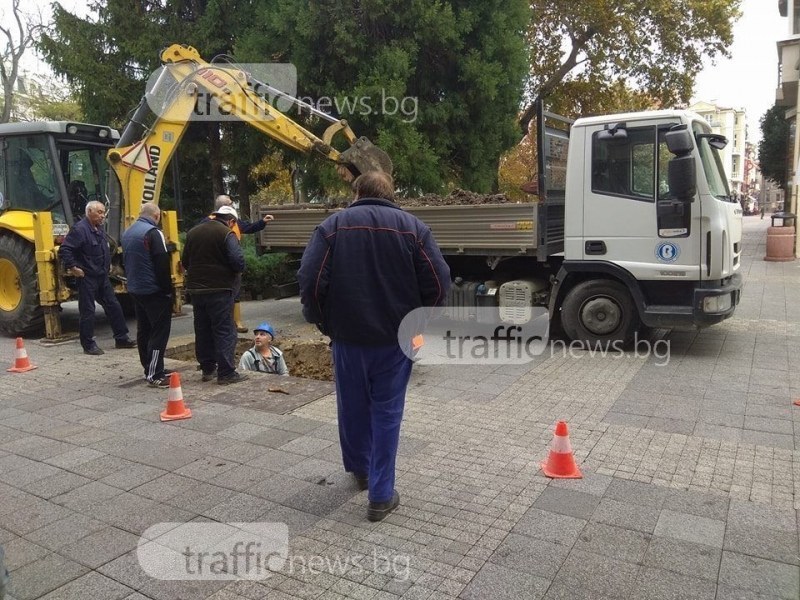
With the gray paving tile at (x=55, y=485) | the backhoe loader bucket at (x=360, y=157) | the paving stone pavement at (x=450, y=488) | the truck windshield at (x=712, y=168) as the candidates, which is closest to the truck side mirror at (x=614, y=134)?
the truck windshield at (x=712, y=168)

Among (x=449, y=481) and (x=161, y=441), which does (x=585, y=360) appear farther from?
(x=161, y=441)

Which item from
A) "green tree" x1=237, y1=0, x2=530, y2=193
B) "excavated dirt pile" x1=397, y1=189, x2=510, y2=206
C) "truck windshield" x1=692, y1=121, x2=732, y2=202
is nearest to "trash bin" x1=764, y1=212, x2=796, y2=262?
"green tree" x1=237, y1=0, x2=530, y2=193

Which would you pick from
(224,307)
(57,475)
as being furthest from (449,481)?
(224,307)

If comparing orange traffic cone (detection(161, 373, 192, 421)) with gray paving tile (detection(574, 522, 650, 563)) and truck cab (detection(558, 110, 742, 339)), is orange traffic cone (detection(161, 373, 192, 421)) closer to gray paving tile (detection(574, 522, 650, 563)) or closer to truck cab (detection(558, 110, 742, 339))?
gray paving tile (detection(574, 522, 650, 563))

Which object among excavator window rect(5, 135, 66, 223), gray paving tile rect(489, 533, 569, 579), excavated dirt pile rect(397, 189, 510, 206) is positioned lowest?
gray paving tile rect(489, 533, 569, 579)

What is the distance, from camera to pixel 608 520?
3.53m

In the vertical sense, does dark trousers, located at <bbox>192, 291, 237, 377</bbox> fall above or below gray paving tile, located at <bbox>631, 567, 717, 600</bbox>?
above

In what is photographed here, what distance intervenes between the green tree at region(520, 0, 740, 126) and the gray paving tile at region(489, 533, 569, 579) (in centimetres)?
1566

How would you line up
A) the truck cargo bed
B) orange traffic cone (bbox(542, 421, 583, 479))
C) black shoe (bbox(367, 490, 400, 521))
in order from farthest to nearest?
the truck cargo bed
orange traffic cone (bbox(542, 421, 583, 479))
black shoe (bbox(367, 490, 400, 521))

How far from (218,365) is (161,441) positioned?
165cm

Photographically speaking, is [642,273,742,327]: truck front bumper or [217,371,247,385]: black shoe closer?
[217,371,247,385]: black shoe

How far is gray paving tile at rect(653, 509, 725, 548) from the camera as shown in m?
3.30

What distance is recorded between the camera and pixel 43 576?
3076 millimetres

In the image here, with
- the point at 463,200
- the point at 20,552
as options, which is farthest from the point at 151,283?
the point at 463,200
